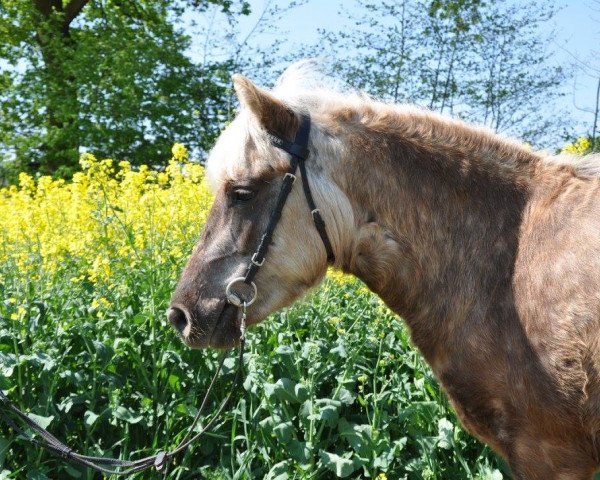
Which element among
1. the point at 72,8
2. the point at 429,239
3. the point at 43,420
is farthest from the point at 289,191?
the point at 72,8

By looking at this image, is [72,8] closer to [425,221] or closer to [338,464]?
[338,464]

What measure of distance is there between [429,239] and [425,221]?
0.23ft

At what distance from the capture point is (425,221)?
275 centimetres

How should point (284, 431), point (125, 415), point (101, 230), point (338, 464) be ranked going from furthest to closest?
point (101, 230) → point (125, 415) → point (284, 431) → point (338, 464)

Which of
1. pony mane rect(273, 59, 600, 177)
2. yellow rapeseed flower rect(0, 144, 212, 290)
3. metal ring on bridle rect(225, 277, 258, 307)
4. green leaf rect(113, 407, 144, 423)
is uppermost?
pony mane rect(273, 59, 600, 177)

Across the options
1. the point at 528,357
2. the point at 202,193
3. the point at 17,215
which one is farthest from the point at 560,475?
the point at 17,215

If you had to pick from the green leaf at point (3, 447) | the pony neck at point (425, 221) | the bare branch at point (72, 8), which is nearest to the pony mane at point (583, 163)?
the pony neck at point (425, 221)

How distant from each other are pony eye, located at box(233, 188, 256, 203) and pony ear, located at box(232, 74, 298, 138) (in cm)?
23

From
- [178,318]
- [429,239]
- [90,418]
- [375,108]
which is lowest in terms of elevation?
[90,418]

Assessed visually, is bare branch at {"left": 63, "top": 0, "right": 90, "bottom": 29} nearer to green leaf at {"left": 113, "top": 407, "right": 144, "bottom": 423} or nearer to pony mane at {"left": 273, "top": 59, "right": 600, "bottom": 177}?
green leaf at {"left": 113, "top": 407, "right": 144, "bottom": 423}

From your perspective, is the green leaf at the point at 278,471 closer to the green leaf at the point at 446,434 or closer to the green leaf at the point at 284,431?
the green leaf at the point at 284,431

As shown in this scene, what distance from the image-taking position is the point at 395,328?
182 inches

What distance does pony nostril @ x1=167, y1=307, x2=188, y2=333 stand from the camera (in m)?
2.77

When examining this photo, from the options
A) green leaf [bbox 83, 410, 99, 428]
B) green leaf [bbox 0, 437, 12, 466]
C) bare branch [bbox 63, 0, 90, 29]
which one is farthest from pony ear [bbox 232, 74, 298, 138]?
bare branch [bbox 63, 0, 90, 29]
